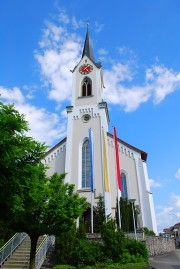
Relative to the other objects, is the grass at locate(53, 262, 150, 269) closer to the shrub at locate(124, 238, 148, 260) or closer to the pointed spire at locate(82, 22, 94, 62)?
the shrub at locate(124, 238, 148, 260)

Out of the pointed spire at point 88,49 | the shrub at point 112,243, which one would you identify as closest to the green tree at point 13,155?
the shrub at point 112,243

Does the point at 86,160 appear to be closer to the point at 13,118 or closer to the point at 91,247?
the point at 91,247

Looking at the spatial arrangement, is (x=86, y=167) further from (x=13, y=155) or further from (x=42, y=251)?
(x=13, y=155)

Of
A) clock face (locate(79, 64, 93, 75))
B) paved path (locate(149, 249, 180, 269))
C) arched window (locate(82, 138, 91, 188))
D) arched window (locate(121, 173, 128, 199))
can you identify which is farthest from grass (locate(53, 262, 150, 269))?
clock face (locate(79, 64, 93, 75))

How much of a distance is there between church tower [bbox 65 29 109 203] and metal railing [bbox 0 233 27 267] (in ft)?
30.2

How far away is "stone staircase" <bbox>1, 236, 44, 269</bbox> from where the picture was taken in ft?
46.8

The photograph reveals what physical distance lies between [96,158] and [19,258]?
14.1m

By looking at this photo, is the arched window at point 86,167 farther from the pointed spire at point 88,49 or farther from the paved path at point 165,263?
the pointed spire at point 88,49

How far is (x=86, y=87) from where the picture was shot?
112 ft

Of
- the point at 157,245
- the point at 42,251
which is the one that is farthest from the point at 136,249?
the point at 157,245

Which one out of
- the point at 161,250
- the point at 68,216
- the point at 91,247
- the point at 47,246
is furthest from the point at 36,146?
the point at 161,250

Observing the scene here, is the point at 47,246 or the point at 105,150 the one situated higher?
the point at 105,150

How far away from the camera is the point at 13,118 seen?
8594 mm

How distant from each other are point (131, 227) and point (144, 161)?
798 centimetres
